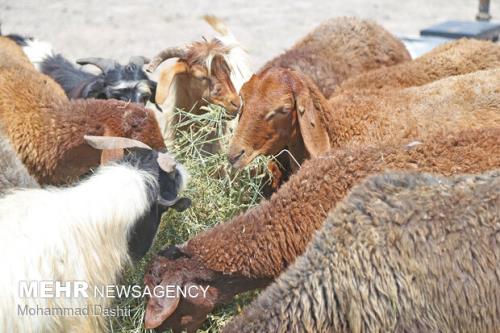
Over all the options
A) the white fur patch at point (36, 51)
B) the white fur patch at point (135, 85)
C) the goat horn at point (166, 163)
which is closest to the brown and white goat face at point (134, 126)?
the goat horn at point (166, 163)

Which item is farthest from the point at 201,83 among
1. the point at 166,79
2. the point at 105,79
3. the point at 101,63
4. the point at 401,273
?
the point at 401,273

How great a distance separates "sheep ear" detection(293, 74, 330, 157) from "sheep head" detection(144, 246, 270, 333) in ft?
5.02

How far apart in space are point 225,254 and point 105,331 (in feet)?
3.00

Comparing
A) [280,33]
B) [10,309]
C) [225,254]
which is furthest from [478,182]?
[280,33]

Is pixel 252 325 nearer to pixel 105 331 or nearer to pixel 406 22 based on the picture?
pixel 105 331

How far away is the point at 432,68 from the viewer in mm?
7145

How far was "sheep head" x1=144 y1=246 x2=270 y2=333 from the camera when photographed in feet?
14.2

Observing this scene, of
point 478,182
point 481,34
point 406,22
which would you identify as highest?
point 478,182

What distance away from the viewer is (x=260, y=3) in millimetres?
18750

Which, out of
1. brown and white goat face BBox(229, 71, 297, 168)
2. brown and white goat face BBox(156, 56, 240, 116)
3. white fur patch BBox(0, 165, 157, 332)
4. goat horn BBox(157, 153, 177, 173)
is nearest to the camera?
white fur patch BBox(0, 165, 157, 332)

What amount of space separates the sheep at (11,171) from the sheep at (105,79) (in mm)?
1549

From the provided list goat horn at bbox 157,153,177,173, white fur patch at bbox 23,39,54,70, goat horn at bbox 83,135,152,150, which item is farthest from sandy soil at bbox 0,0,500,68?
goat horn at bbox 157,153,177,173

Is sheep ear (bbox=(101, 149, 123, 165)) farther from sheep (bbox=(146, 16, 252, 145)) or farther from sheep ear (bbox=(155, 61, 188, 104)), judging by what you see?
sheep ear (bbox=(155, 61, 188, 104))

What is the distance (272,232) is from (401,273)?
3.70 ft
